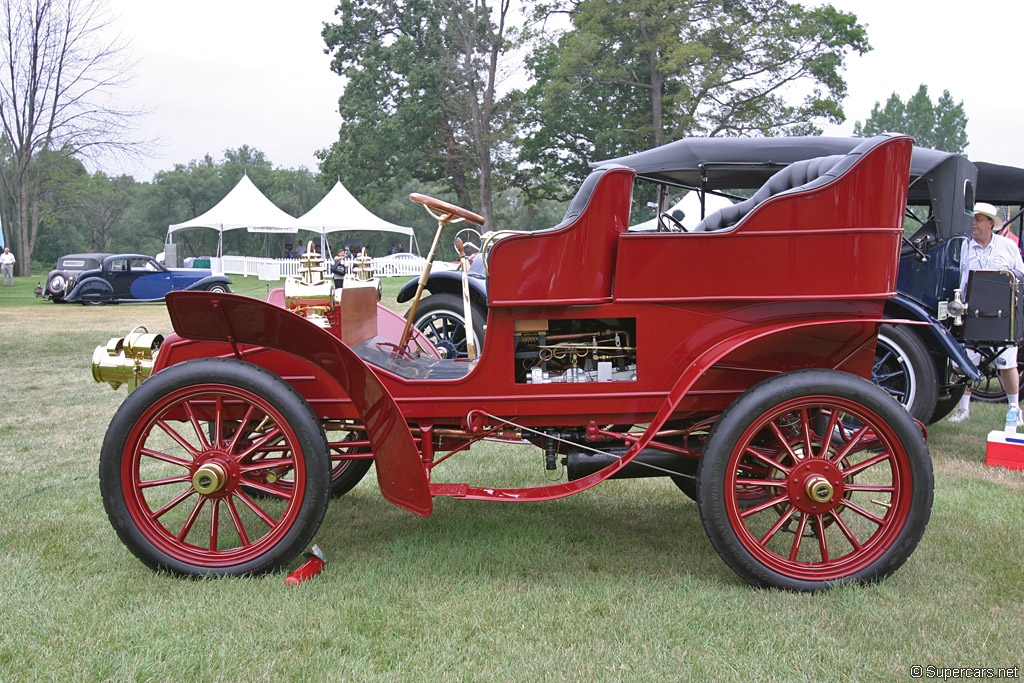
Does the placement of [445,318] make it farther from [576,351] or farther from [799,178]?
[799,178]

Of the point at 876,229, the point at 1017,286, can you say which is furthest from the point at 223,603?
the point at 1017,286

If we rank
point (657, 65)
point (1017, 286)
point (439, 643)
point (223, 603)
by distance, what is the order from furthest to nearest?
point (657, 65) → point (1017, 286) → point (223, 603) → point (439, 643)

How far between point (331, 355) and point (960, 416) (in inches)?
207

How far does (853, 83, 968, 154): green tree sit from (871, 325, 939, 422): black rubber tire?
6160 cm

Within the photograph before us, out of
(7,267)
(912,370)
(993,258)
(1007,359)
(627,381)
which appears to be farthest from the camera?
(7,267)

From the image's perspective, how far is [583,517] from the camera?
3365 millimetres

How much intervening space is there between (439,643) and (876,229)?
197cm

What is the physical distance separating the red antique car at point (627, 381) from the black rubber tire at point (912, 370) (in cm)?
230

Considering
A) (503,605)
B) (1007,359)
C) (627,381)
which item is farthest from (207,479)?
(1007,359)

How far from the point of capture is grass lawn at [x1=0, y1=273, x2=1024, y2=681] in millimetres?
2062

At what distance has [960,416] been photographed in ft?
18.6

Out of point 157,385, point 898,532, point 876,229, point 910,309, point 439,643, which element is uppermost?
point 876,229

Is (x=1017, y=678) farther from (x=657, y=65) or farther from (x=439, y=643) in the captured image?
(x=657, y=65)

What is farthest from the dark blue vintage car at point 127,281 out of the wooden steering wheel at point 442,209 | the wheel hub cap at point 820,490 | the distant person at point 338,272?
the wheel hub cap at point 820,490
